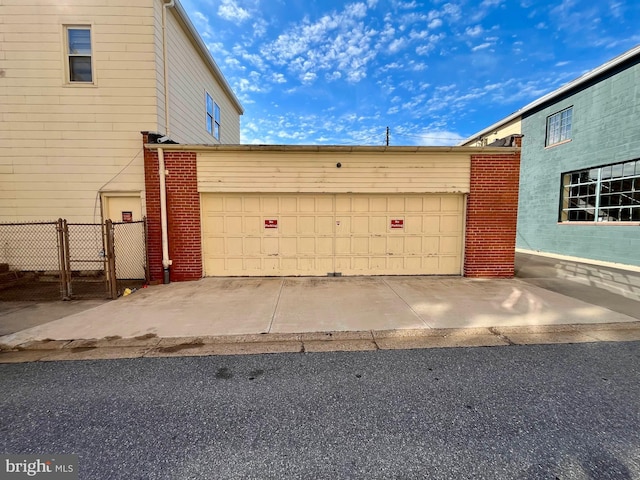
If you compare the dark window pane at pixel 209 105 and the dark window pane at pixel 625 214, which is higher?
the dark window pane at pixel 209 105

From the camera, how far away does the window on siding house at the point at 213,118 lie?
1129cm

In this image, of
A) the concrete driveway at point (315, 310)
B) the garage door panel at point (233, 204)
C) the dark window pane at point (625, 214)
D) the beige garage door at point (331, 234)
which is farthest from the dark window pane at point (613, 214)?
the garage door panel at point (233, 204)

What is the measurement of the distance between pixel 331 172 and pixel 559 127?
35.8 feet

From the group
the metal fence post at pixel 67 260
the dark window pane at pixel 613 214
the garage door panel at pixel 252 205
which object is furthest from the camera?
the dark window pane at pixel 613 214

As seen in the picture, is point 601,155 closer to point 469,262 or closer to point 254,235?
point 469,262

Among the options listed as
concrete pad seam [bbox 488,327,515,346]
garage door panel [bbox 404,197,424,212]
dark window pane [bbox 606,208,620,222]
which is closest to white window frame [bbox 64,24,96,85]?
garage door panel [bbox 404,197,424,212]

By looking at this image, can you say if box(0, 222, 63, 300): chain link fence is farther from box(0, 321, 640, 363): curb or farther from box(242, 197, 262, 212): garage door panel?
box(242, 197, 262, 212): garage door panel

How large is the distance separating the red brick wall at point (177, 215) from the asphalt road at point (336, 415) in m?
4.12

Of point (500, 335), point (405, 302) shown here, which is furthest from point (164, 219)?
point (500, 335)

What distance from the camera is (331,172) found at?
756 centimetres

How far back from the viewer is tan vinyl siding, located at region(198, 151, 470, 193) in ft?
24.5

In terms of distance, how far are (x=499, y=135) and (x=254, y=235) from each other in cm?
1527

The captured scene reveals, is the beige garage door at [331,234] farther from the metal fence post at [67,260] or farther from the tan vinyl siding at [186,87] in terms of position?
the tan vinyl siding at [186,87]

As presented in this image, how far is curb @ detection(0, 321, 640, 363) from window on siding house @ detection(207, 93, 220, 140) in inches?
367
